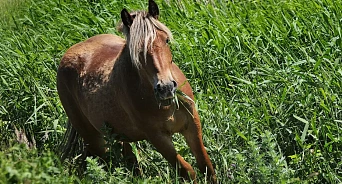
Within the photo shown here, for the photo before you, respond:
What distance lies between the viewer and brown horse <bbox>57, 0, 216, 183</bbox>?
5.98 m

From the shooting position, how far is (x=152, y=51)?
19.6ft

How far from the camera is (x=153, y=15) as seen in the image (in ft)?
20.9

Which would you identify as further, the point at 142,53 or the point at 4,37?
the point at 4,37

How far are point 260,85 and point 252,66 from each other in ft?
2.33

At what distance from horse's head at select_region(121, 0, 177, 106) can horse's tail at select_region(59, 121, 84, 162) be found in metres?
1.90

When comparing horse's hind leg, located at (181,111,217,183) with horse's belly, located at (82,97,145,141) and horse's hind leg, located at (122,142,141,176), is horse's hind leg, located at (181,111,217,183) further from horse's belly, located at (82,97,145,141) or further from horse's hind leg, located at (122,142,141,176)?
horse's hind leg, located at (122,142,141,176)

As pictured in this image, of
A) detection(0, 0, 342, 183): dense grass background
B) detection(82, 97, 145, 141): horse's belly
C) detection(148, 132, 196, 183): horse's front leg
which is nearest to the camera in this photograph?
detection(0, 0, 342, 183): dense grass background

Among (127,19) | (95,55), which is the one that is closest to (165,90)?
(127,19)

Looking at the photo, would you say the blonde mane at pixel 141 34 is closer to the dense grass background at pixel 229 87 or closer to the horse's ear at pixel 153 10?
the horse's ear at pixel 153 10

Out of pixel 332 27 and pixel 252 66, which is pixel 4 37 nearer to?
pixel 252 66

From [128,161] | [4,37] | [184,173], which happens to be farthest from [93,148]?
[4,37]

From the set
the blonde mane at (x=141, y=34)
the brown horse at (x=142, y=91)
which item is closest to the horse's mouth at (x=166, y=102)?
the brown horse at (x=142, y=91)

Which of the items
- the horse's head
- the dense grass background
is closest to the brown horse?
the horse's head

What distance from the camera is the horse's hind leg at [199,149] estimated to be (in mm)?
6332
